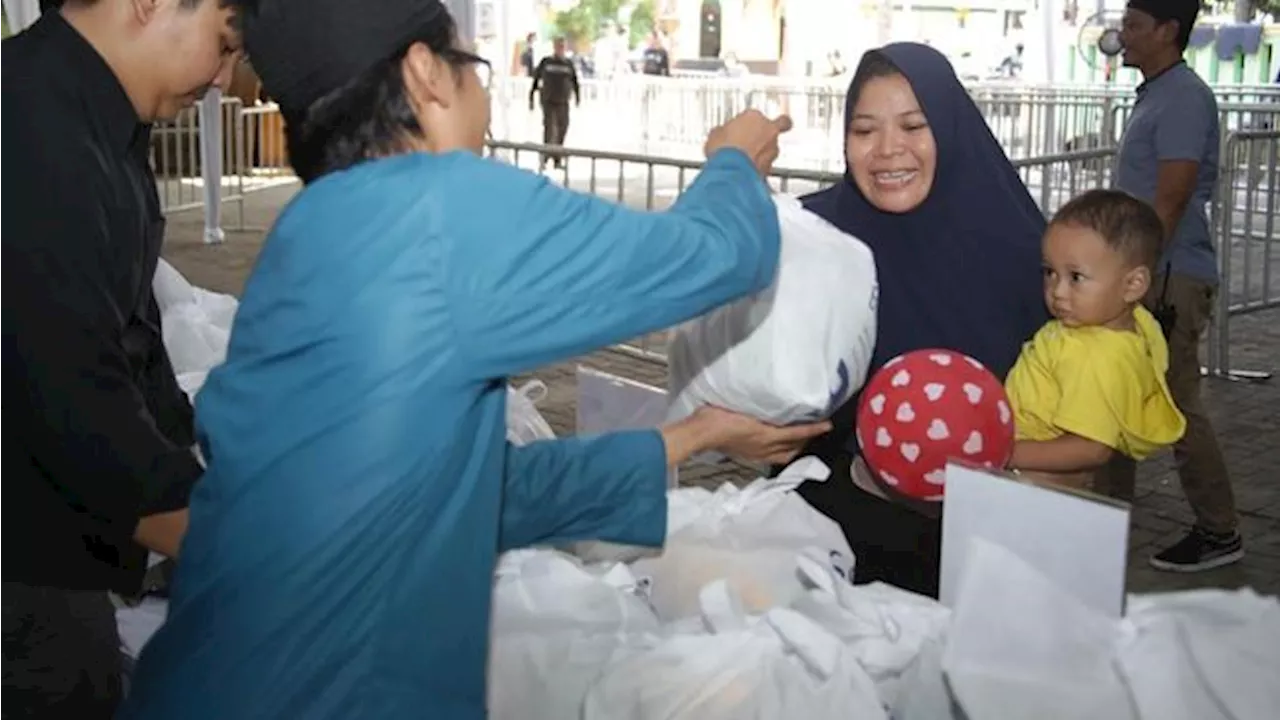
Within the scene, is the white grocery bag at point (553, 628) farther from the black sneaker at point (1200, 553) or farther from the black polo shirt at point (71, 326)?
the black sneaker at point (1200, 553)

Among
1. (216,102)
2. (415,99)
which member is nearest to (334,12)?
(415,99)

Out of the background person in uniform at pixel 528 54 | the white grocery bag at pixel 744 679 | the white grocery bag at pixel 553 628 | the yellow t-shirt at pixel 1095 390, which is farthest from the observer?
the background person in uniform at pixel 528 54

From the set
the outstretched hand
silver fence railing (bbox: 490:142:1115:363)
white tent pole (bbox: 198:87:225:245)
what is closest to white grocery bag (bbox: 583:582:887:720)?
the outstretched hand

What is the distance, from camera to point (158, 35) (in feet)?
6.47

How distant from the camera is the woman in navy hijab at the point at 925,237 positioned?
8.73 feet

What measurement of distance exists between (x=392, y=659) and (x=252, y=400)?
A: 30cm

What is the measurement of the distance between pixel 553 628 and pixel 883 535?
80 cm

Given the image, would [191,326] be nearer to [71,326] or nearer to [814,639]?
[71,326]

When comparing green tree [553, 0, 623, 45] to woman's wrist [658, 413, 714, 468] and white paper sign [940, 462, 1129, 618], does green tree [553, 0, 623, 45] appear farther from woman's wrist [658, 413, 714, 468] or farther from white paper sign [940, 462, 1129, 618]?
white paper sign [940, 462, 1129, 618]

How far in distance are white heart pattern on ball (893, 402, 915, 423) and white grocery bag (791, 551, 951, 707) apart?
0.29m

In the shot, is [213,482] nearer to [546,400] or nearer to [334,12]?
[334,12]

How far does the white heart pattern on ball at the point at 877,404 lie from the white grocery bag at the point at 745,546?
0.49ft

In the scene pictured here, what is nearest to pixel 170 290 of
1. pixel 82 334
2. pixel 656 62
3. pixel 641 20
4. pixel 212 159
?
pixel 82 334

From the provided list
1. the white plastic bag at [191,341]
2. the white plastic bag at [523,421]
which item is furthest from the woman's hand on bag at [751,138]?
the white plastic bag at [191,341]
